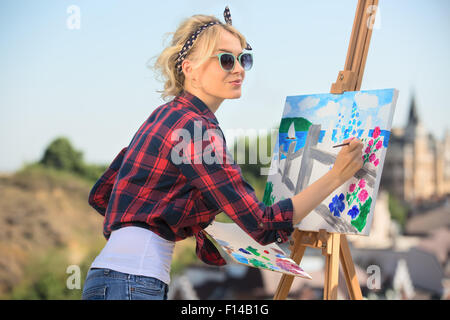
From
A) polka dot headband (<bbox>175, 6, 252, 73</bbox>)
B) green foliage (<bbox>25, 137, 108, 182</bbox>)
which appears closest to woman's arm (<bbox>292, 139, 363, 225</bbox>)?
polka dot headband (<bbox>175, 6, 252, 73</bbox>)

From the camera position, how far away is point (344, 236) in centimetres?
228

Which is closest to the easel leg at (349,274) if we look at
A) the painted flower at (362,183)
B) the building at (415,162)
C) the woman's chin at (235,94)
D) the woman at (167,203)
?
the painted flower at (362,183)

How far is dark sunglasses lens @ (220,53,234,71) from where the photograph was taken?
1775 millimetres

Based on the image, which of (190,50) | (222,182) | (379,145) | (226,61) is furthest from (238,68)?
(379,145)

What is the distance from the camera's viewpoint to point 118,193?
1.56 meters

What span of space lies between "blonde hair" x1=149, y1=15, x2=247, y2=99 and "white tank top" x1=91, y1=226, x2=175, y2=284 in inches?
20.6

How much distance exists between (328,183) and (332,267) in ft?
2.02

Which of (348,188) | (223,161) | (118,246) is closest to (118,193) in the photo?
(118,246)

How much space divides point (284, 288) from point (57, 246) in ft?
56.1

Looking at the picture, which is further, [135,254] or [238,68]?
[238,68]

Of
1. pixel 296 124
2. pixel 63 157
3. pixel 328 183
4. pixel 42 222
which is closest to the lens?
pixel 328 183

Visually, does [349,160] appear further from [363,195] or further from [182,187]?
[182,187]

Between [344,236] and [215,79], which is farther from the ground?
[215,79]

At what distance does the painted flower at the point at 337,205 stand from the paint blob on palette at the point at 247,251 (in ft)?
0.94
